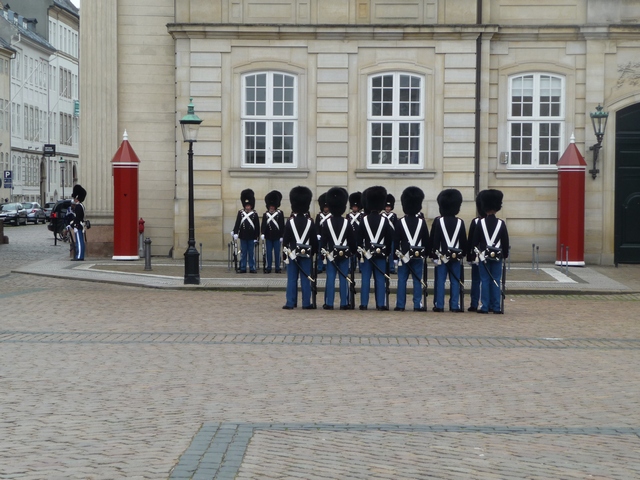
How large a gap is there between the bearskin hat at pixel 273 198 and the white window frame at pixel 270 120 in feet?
7.80

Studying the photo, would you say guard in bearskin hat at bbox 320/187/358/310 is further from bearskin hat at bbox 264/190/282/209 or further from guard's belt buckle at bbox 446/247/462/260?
bearskin hat at bbox 264/190/282/209

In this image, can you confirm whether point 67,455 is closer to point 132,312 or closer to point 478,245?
point 132,312

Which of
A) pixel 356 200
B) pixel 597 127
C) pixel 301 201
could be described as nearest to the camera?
pixel 301 201

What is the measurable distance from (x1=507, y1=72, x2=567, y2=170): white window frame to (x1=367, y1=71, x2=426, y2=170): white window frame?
1.95 meters

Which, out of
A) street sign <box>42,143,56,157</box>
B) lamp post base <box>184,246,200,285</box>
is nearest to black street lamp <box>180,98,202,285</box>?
lamp post base <box>184,246,200,285</box>

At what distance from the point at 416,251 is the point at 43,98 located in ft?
250

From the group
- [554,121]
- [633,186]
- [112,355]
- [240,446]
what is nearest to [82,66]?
[554,121]

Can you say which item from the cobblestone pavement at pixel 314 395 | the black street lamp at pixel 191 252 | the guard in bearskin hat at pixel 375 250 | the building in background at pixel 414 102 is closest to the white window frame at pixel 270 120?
the building in background at pixel 414 102

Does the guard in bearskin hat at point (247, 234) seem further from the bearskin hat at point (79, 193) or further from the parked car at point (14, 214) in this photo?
the parked car at point (14, 214)

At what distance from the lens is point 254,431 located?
8.34 meters

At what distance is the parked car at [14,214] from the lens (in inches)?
2527

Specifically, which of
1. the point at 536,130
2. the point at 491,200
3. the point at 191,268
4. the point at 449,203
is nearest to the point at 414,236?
the point at 449,203

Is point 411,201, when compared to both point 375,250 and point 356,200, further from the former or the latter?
point 356,200

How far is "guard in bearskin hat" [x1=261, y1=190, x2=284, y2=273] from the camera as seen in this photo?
83.5 feet
